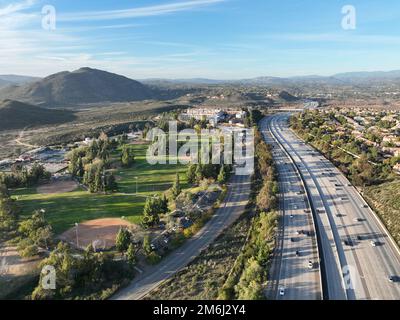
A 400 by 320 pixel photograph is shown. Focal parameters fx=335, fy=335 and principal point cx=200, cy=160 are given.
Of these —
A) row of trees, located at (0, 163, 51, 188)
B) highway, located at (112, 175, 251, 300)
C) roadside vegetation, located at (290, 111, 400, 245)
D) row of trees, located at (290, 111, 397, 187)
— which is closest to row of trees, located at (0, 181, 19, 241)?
row of trees, located at (0, 163, 51, 188)

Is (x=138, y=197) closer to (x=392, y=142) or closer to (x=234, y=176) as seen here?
(x=234, y=176)

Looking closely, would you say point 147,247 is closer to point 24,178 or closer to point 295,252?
point 295,252

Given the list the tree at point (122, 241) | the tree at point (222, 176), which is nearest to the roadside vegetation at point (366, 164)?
the tree at point (222, 176)

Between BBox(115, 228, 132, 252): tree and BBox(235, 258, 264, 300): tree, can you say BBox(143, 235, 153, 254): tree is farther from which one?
BBox(235, 258, 264, 300): tree

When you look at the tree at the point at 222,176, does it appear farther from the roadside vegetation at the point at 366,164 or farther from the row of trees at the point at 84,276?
the row of trees at the point at 84,276

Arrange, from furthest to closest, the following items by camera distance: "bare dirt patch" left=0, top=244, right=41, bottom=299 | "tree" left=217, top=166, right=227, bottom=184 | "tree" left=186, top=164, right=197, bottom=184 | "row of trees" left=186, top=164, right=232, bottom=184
→ "tree" left=186, top=164, right=197, bottom=184 → "row of trees" left=186, top=164, right=232, bottom=184 → "tree" left=217, top=166, right=227, bottom=184 → "bare dirt patch" left=0, top=244, right=41, bottom=299
